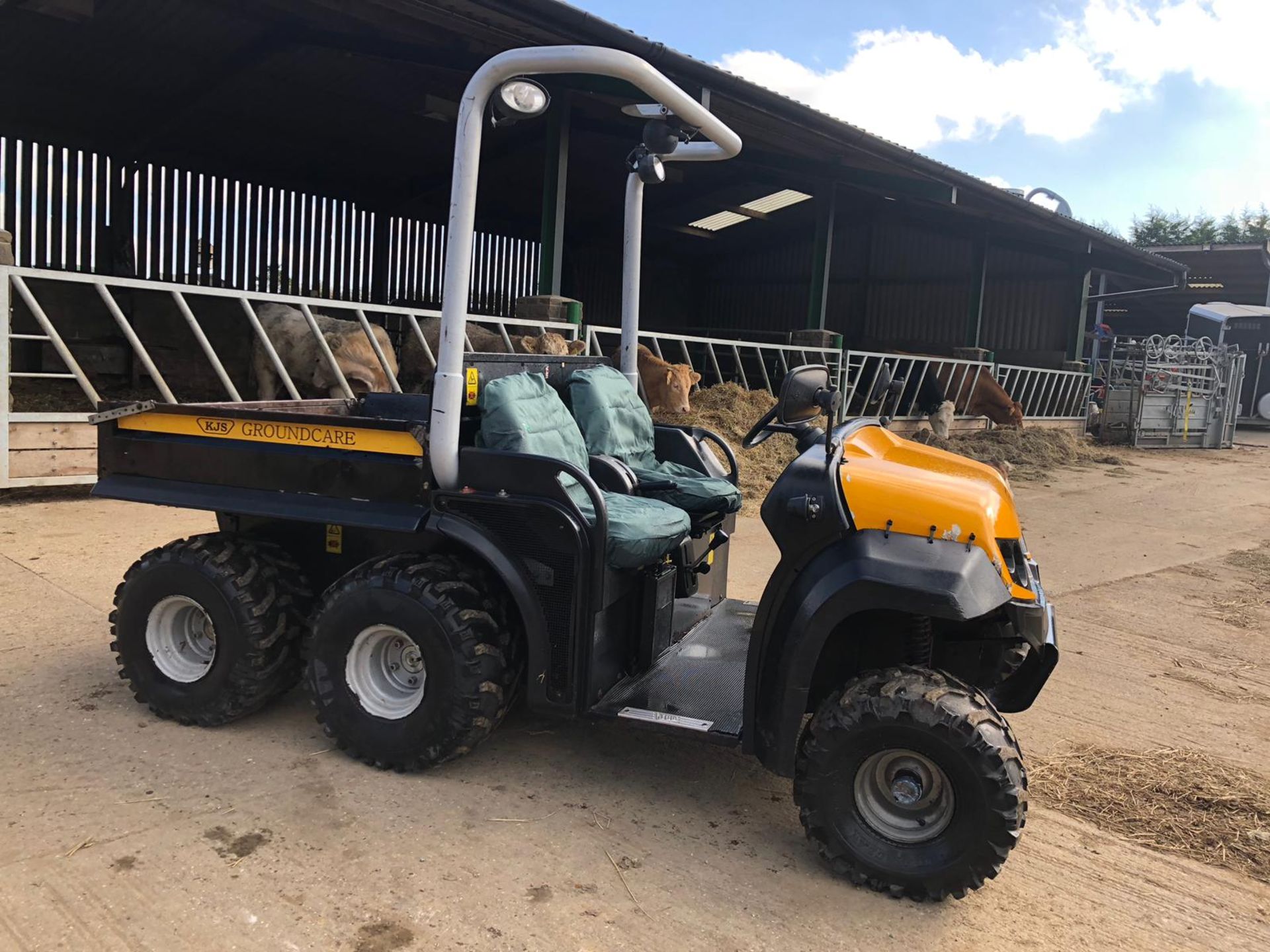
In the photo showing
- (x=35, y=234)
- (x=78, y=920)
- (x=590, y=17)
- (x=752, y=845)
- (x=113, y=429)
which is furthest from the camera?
(x=35, y=234)

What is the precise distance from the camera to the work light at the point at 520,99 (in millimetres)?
2836

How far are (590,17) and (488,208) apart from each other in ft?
34.9

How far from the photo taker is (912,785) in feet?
8.79

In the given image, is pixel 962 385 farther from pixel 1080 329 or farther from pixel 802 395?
pixel 802 395

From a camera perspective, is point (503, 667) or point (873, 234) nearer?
point (503, 667)

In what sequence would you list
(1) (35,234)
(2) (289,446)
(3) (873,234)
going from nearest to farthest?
(2) (289,446), (1) (35,234), (3) (873,234)

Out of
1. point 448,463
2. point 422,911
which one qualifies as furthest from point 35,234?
point 422,911

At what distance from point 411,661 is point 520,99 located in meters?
1.89

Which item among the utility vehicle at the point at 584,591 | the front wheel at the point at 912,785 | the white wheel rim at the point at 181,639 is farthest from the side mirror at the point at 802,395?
the white wheel rim at the point at 181,639

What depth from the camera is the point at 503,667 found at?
311 cm

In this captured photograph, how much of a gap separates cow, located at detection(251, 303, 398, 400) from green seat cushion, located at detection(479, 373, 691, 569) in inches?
226

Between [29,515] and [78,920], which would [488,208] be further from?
[78,920]

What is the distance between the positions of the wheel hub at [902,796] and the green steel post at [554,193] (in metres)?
10.0

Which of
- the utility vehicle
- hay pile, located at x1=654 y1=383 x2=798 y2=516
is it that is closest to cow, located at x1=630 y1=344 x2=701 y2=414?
hay pile, located at x1=654 y1=383 x2=798 y2=516
